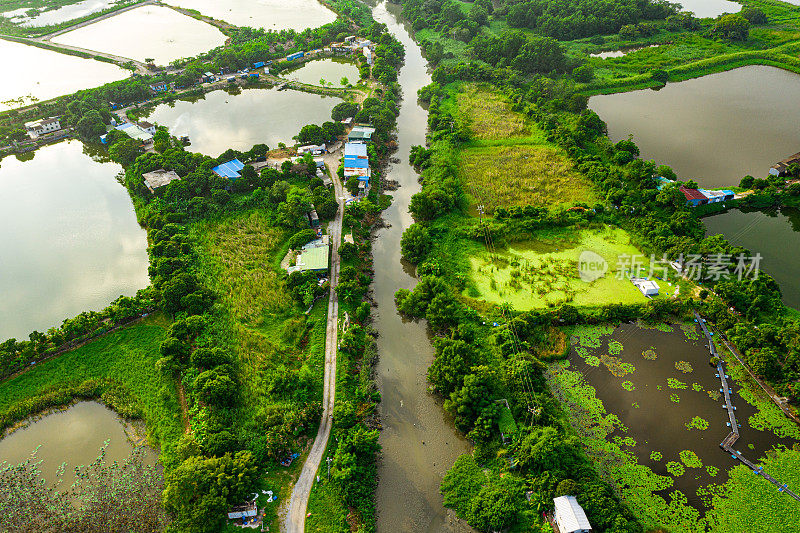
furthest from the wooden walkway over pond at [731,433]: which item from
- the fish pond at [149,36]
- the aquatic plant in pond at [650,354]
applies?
the fish pond at [149,36]

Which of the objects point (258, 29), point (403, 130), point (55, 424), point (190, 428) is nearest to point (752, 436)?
point (190, 428)

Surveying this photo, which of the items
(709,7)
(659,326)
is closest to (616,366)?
(659,326)

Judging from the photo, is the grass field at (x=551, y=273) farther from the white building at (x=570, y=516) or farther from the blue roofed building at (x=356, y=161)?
the blue roofed building at (x=356, y=161)

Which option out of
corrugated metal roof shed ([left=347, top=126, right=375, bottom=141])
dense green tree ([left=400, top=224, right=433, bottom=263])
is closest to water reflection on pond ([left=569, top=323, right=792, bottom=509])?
dense green tree ([left=400, top=224, right=433, bottom=263])

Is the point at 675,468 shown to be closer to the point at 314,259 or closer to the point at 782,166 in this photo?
the point at 314,259

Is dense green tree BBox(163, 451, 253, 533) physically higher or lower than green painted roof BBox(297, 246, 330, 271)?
lower

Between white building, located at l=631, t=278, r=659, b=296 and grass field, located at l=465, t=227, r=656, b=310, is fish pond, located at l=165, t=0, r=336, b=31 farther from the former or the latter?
white building, located at l=631, t=278, r=659, b=296
